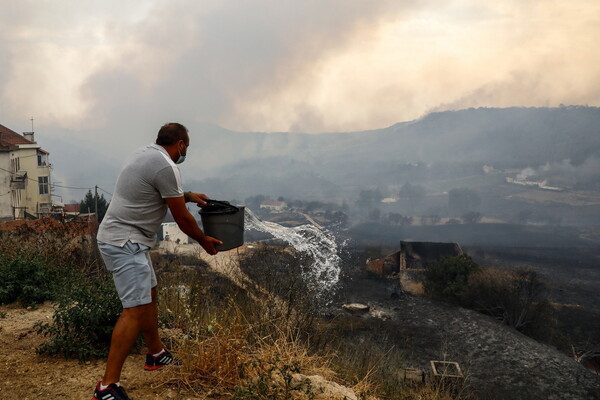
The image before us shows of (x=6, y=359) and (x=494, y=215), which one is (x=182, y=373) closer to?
(x=6, y=359)

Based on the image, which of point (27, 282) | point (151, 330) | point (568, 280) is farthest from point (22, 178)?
point (568, 280)

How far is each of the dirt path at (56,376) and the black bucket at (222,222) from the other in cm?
111

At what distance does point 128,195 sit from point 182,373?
4.33 ft

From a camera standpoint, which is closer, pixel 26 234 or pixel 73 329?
pixel 73 329

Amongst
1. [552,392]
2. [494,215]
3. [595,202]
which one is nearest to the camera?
[552,392]

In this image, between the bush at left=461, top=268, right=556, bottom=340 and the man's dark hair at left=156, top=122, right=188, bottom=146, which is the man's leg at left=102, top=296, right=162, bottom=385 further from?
the bush at left=461, top=268, right=556, bottom=340

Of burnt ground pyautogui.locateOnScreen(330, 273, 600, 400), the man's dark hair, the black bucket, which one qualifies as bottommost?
burnt ground pyautogui.locateOnScreen(330, 273, 600, 400)

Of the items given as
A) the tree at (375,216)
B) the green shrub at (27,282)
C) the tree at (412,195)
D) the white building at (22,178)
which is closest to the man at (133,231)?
the green shrub at (27,282)

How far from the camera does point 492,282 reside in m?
26.3

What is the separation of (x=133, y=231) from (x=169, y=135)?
0.70m

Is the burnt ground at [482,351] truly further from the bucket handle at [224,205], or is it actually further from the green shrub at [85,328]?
the green shrub at [85,328]

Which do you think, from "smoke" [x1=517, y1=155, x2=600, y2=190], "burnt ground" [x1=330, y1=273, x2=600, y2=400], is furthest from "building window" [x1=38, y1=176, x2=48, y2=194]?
"smoke" [x1=517, y1=155, x2=600, y2=190]

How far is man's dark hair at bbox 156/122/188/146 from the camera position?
9.63 ft

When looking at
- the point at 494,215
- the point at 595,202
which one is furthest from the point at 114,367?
the point at 595,202
